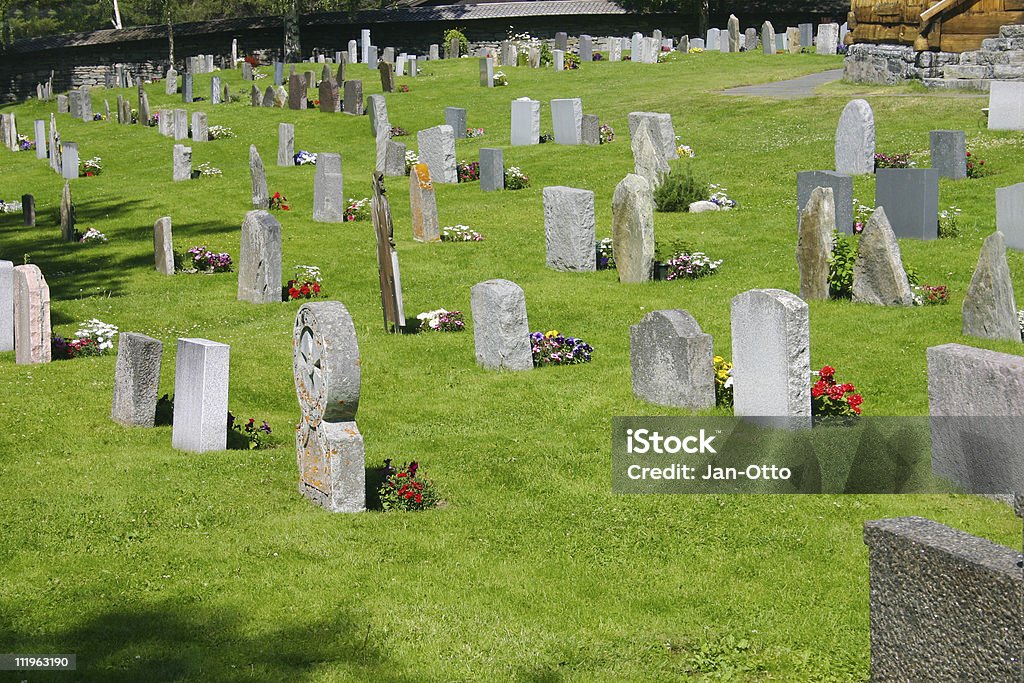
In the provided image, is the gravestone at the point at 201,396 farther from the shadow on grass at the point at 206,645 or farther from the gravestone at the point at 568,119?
the gravestone at the point at 568,119

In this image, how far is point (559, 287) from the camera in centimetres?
1845

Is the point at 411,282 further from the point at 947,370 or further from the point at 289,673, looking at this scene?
the point at 289,673

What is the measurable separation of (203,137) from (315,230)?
554 inches

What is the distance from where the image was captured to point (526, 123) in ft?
105

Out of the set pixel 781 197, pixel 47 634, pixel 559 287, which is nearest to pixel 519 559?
pixel 47 634

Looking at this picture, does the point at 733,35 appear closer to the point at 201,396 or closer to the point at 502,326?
the point at 502,326

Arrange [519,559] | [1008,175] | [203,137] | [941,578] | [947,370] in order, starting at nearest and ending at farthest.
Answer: [941,578], [519,559], [947,370], [1008,175], [203,137]

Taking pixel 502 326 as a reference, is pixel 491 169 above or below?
above

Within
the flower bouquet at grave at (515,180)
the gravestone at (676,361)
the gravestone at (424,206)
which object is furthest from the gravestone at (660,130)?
the gravestone at (676,361)

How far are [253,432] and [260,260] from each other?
7.25 metres

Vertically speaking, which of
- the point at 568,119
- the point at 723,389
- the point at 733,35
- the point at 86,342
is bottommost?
the point at 86,342

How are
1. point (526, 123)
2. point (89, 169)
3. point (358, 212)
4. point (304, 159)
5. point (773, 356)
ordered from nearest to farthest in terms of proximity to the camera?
point (773, 356)
point (358, 212)
point (526, 123)
point (304, 159)
point (89, 169)

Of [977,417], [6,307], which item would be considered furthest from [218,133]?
[977,417]

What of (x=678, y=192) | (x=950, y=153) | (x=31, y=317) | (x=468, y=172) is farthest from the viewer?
(x=468, y=172)
